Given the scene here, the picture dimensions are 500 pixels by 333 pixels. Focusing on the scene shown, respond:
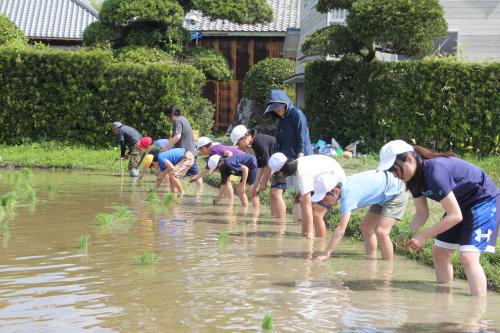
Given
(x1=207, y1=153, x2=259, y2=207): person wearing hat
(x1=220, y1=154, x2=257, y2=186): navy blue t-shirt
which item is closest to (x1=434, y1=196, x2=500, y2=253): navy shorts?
(x1=207, y1=153, x2=259, y2=207): person wearing hat

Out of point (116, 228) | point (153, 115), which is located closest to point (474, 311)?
point (116, 228)

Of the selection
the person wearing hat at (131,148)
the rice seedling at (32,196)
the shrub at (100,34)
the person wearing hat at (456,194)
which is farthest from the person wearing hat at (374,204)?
the shrub at (100,34)

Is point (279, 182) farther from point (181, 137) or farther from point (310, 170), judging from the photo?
point (181, 137)

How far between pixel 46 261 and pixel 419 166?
12.4 feet

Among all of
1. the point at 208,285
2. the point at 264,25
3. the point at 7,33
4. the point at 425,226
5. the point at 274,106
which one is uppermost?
the point at 264,25

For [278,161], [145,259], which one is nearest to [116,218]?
[278,161]

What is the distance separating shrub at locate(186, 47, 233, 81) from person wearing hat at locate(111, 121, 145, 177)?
8383 millimetres

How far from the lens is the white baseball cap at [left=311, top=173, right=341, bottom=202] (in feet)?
28.8

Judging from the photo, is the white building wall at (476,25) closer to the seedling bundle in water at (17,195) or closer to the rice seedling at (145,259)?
the seedling bundle in water at (17,195)

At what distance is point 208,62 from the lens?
1072 inches

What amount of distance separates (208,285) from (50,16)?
3438 cm

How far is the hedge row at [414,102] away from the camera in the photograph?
19172 millimetres

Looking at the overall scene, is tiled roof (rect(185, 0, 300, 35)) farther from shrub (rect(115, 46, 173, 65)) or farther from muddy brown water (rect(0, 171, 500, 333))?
muddy brown water (rect(0, 171, 500, 333))

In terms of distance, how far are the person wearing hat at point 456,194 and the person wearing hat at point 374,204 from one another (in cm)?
130
